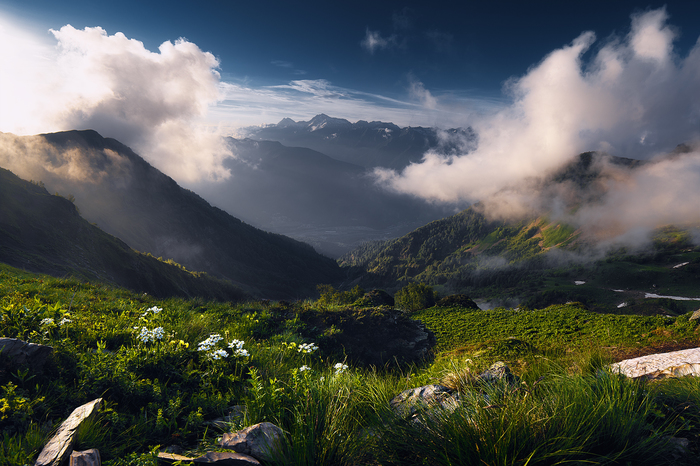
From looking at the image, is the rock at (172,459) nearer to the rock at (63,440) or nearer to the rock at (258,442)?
the rock at (258,442)

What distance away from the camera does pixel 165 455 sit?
2.50 metres

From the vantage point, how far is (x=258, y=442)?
267cm

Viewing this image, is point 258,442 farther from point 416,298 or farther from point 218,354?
point 416,298

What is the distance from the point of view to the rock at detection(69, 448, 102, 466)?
238 centimetres

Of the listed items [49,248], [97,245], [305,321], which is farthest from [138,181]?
[305,321]

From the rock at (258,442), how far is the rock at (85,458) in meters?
0.97

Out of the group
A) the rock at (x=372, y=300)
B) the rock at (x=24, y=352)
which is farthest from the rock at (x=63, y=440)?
the rock at (x=372, y=300)

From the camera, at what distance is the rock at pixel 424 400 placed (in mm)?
3135

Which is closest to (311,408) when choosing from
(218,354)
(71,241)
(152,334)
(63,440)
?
(218,354)

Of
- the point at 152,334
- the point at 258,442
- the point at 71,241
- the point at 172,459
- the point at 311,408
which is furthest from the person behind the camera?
the point at 71,241

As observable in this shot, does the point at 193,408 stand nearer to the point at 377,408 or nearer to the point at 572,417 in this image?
the point at 377,408

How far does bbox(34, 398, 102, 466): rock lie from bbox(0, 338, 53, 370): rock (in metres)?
1.35

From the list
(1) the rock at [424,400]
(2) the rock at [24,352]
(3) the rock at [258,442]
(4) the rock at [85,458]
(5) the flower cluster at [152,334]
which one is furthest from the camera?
(5) the flower cluster at [152,334]

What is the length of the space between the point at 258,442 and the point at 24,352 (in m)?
3.34
